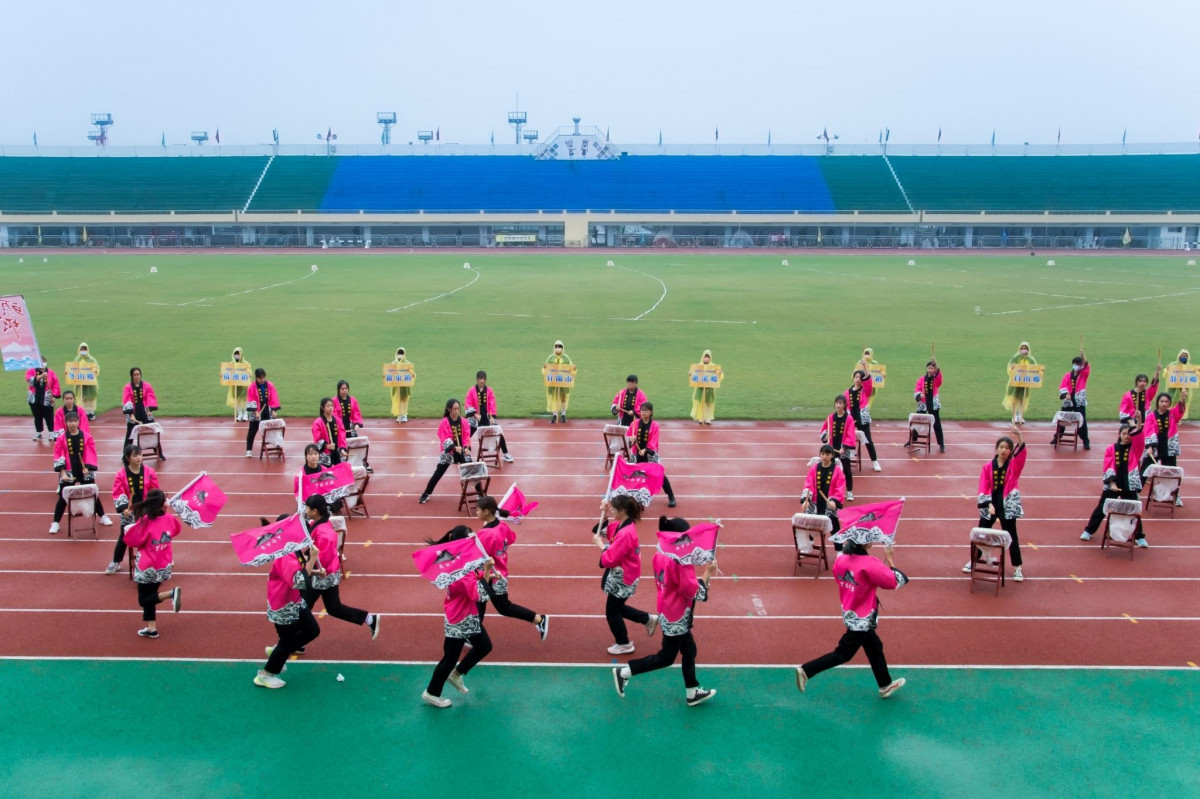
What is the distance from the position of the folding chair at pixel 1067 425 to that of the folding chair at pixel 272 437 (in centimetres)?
1445

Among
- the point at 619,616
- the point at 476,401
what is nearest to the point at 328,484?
the point at 619,616

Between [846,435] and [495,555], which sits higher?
[846,435]

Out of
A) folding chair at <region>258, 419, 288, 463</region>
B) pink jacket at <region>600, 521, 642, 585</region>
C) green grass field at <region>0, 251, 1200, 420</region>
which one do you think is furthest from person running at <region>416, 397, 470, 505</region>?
green grass field at <region>0, 251, 1200, 420</region>

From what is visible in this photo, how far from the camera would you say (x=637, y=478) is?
10.8 metres

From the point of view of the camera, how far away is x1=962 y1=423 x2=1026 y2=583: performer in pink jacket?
10.6m

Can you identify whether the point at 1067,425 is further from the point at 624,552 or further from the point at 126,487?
the point at 126,487

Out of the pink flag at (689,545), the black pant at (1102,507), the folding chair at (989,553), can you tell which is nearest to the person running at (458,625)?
the pink flag at (689,545)

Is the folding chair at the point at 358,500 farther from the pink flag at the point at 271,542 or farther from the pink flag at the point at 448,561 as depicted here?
the pink flag at the point at 448,561

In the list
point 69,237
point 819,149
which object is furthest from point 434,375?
point 819,149

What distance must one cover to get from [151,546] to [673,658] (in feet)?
17.8

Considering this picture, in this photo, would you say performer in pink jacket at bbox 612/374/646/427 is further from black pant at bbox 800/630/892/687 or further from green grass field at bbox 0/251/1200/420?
black pant at bbox 800/630/892/687

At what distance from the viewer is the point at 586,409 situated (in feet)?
64.5

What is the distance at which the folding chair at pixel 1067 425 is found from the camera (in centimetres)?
1648

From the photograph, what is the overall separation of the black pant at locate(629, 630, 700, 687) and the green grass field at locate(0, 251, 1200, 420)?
11503 mm
